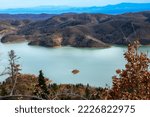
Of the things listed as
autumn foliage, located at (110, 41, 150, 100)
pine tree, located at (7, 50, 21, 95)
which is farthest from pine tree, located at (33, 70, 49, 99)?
autumn foliage, located at (110, 41, 150, 100)

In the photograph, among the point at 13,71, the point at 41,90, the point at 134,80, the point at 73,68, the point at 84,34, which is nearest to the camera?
the point at 134,80

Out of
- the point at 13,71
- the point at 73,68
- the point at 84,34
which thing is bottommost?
the point at 84,34

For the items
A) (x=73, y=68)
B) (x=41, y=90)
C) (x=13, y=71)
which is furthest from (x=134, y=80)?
(x=73, y=68)

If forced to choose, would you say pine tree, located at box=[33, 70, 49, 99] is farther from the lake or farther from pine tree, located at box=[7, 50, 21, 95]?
the lake

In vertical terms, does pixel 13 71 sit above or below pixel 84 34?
above

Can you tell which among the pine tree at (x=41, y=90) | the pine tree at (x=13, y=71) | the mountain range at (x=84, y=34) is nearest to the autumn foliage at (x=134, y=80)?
the pine tree at (x=41, y=90)

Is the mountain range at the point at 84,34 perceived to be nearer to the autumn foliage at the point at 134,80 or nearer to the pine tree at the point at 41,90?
the pine tree at the point at 41,90

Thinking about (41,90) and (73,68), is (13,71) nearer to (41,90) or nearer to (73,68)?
(41,90)

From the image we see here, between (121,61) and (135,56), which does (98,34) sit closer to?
(121,61)

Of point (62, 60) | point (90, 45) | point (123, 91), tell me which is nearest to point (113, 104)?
point (123, 91)
